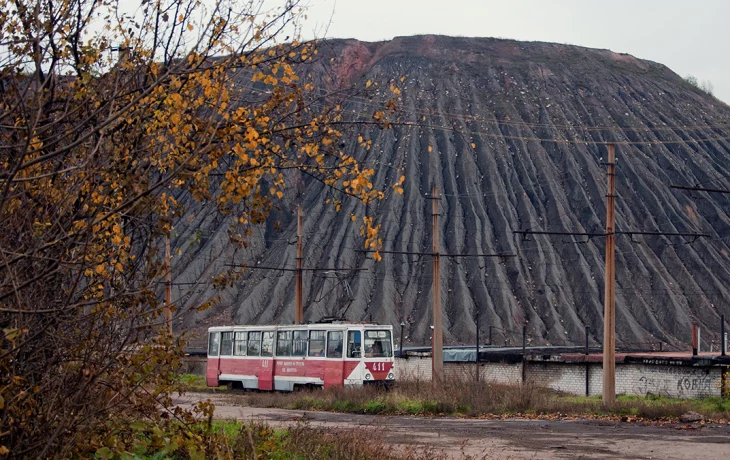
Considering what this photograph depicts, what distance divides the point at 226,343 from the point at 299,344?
6376 mm

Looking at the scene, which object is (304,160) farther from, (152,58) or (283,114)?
(152,58)

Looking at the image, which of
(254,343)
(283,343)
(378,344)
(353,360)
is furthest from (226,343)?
(378,344)

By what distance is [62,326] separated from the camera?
7.30 meters

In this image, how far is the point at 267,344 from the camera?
3691cm

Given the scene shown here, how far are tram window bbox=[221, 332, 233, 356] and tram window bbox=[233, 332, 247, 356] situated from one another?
0.37 metres

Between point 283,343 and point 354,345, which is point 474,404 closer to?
point 354,345

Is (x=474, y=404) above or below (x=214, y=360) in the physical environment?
below

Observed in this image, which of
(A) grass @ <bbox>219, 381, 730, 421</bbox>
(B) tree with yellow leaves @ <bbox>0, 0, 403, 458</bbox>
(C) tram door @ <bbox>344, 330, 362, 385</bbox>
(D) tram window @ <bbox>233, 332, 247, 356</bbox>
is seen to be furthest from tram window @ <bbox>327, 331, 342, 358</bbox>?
(B) tree with yellow leaves @ <bbox>0, 0, 403, 458</bbox>

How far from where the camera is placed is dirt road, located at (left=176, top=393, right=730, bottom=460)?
1536cm

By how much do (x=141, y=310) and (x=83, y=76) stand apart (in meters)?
2.03

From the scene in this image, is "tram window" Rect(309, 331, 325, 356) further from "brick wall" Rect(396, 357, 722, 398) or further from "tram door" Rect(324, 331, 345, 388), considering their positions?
"brick wall" Rect(396, 357, 722, 398)

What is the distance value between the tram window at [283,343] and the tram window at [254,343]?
1.54 meters

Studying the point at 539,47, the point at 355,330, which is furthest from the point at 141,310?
the point at 539,47

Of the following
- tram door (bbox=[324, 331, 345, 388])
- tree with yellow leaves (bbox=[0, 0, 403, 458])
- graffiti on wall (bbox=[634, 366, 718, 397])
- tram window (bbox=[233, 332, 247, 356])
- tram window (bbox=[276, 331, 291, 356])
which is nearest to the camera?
tree with yellow leaves (bbox=[0, 0, 403, 458])
